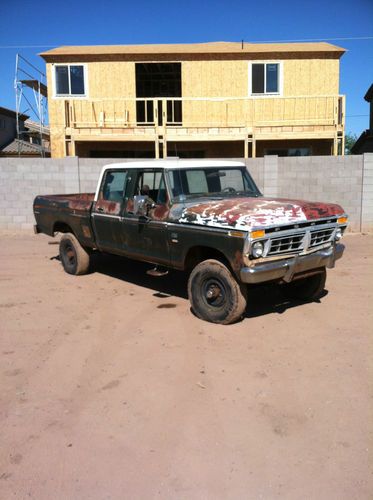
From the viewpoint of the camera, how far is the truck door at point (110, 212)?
6.73 meters

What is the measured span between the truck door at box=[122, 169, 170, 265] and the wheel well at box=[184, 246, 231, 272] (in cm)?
27

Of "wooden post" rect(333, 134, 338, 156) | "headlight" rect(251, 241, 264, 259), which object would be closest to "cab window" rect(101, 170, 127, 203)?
"headlight" rect(251, 241, 264, 259)

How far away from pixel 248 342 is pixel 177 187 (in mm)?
2158

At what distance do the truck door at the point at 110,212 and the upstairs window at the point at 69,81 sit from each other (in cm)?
1130

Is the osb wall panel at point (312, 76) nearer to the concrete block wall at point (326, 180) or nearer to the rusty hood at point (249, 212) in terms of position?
the concrete block wall at point (326, 180)

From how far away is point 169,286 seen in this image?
7.18 metres

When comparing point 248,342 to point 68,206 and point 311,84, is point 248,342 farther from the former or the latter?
point 311,84

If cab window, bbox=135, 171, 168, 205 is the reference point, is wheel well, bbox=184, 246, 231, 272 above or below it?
below

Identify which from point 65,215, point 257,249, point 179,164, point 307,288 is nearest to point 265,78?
point 65,215

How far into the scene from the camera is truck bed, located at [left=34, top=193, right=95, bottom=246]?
743 cm

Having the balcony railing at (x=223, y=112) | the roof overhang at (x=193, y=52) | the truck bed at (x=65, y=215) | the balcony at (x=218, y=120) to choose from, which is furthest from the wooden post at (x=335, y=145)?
the truck bed at (x=65, y=215)

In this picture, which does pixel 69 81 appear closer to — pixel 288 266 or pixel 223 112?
pixel 223 112

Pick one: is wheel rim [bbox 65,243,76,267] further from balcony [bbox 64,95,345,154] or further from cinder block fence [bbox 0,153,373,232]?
balcony [bbox 64,95,345,154]

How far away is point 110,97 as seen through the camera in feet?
55.9
